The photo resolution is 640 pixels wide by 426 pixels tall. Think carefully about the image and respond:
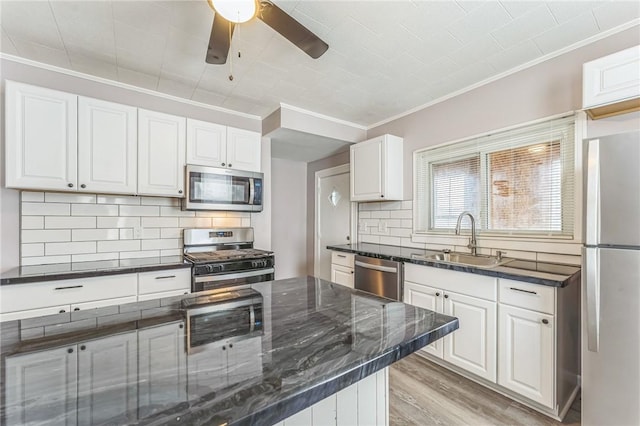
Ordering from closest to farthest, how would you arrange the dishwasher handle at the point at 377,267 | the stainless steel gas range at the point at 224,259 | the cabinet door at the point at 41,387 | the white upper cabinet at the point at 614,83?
the cabinet door at the point at 41,387
the white upper cabinet at the point at 614,83
the stainless steel gas range at the point at 224,259
the dishwasher handle at the point at 377,267

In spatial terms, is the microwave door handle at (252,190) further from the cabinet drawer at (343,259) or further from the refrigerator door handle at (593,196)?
the refrigerator door handle at (593,196)

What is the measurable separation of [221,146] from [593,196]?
283 centimetres

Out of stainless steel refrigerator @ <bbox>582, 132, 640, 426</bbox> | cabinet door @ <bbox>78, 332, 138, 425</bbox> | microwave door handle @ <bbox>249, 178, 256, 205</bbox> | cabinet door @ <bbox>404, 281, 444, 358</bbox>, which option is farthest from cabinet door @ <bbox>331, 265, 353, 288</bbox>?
cabinet door @ <bbox>78, 332, 138, 425</bbox>

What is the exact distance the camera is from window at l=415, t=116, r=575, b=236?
2.17 meters

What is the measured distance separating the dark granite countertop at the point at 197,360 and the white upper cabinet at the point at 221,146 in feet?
6.33

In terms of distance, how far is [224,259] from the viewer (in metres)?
2.46

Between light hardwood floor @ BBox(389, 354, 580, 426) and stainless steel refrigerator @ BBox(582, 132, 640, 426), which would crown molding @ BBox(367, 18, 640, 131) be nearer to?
stainless steel refrigerator @ BBox(582, 132, 640, 426)

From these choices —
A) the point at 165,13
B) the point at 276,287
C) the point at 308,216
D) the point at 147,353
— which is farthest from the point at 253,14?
the point at 308,216

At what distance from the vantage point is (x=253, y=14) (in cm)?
132

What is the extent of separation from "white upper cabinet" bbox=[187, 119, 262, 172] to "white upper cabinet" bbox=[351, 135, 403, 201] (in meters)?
1.21

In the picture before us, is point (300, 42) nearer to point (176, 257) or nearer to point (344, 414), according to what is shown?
point (344, 414)

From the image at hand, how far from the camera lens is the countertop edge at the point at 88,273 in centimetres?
180

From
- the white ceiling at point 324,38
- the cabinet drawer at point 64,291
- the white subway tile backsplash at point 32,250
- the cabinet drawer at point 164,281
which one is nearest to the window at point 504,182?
the white ceiling at point 324,38

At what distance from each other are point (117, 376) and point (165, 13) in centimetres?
198
